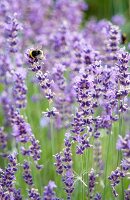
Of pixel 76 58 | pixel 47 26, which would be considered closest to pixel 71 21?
pixel 47 26

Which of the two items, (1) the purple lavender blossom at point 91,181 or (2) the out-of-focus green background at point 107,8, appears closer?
(1) the purple lavender blossom at point 91,181

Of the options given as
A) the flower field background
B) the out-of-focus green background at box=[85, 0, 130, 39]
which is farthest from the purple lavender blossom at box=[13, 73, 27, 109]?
the out-of-focus green background at box=[85, 0, 130, 39]

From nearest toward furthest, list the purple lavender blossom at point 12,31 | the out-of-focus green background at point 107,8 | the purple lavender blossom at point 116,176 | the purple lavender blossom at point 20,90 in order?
the purple lavender blossom at point 116,176, the purple lavender blossom at point 20,90, the purple lavender blossom at point 12,31, the out-of-focus green background at point 107,8

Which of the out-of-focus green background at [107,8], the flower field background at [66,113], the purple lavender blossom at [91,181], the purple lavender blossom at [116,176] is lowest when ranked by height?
the purple lavender blossom at [116,176]

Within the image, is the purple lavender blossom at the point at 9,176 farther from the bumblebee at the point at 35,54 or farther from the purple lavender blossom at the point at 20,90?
the purple lavender blossom at the point at 20,90

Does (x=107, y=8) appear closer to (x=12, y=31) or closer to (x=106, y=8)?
(x=106, y=8)

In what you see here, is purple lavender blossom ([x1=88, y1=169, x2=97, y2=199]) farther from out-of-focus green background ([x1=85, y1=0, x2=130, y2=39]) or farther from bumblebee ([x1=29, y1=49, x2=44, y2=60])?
out-of-focus green background ([x1=85, y1=0, x2=130, y2=39])

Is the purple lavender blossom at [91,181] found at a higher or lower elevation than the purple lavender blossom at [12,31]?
lower

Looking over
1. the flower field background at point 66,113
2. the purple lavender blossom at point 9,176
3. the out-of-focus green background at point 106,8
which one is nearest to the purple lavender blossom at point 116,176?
Answer: the flower field background at point 66,113
